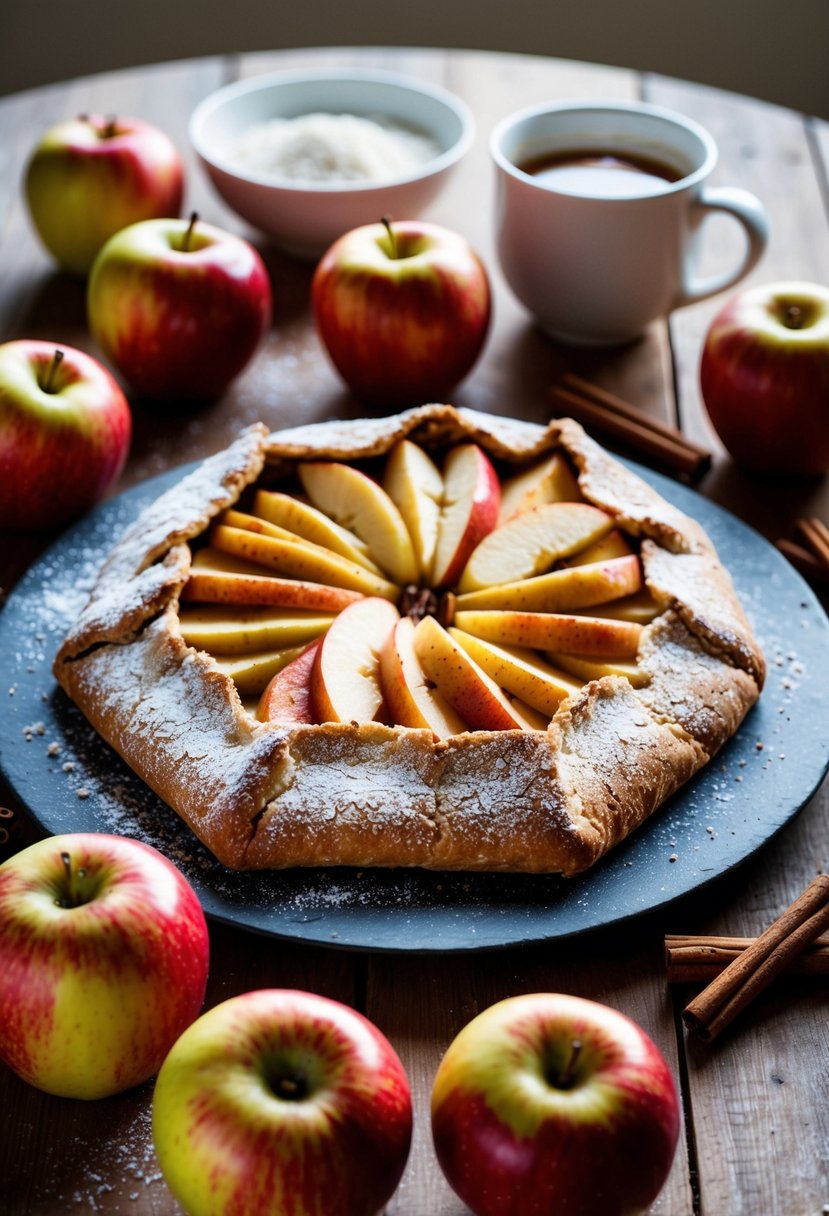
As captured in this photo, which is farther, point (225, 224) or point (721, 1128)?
point (225, 224)

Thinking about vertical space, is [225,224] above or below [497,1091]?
below

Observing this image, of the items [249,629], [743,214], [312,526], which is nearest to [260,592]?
[249,629]

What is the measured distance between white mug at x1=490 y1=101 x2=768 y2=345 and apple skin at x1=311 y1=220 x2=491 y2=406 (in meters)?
0.15

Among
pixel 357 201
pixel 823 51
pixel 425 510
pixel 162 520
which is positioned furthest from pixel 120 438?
pixel 823 51

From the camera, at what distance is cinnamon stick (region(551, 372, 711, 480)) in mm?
2283

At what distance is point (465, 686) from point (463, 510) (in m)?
0.37

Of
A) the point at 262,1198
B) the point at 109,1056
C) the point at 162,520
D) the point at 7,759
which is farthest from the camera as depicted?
the point at 162,520

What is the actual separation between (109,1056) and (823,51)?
14.9 feet

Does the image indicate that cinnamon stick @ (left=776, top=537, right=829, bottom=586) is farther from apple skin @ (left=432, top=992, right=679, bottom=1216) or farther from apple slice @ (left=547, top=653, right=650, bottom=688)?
apple skin @ (left=432, top=992, right=679, bottom=1216)

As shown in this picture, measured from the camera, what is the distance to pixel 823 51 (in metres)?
4.69

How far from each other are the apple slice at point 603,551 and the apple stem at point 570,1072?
863 millimetres

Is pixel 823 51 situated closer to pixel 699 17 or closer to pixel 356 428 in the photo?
pixel 699 17

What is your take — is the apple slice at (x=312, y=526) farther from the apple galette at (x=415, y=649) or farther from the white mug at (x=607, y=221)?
the white mug at (x=607, y=221)

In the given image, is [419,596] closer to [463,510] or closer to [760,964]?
[463,510]
